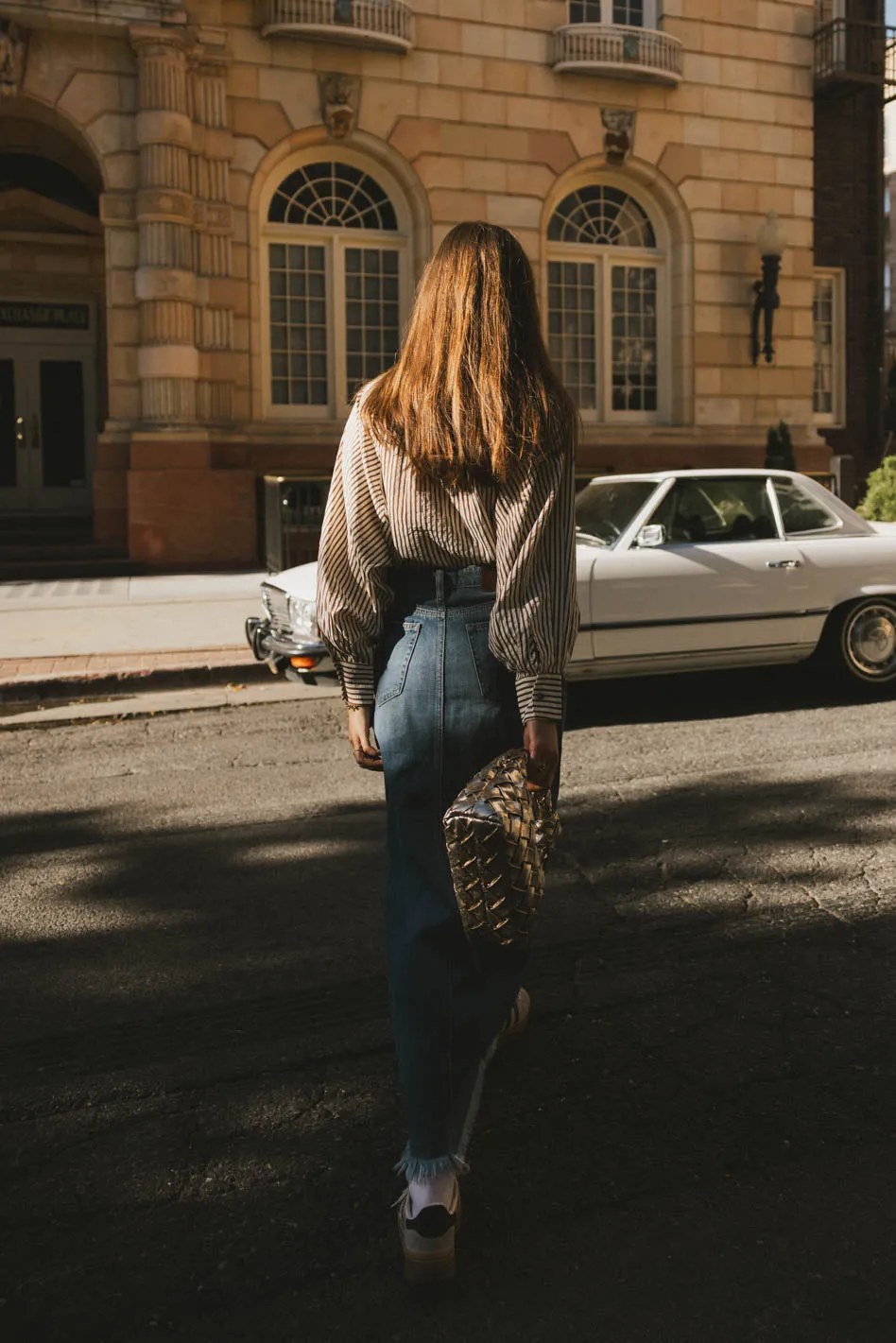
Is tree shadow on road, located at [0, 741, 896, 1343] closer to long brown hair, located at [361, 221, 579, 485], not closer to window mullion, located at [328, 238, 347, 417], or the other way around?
long brown hair, located at [361, 221, 579, 485]

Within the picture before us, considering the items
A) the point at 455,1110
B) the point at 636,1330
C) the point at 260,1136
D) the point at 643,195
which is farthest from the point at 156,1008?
the point at 643,195

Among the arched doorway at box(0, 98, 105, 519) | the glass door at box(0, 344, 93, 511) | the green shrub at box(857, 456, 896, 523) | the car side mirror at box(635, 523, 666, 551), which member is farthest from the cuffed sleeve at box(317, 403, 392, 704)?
the glass door at box(0, 344, 93, 511)

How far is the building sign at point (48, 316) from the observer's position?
65.2 ft

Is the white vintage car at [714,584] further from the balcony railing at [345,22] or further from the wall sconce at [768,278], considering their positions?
the wall sconce at [768,278]

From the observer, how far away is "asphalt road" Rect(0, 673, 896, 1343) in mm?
2518

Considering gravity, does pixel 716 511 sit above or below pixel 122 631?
above

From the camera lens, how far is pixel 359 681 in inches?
112

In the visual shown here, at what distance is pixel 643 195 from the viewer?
20.3 m

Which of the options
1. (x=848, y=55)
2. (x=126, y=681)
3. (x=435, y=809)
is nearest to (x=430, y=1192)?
(x=435, y=809)

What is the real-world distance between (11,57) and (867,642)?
1305 cm

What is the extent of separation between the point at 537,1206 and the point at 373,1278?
402 millimetres

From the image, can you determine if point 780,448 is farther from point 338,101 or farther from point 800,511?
point 800,511

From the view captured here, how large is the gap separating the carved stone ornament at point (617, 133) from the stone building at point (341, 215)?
0.04 metres

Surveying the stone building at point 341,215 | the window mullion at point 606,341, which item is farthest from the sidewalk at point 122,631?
the window mullion at point 606,341
